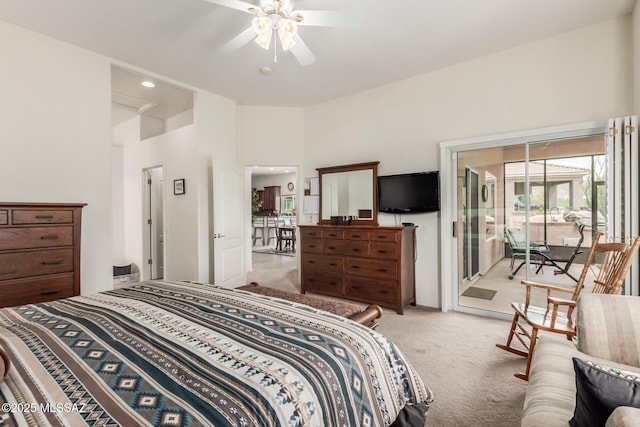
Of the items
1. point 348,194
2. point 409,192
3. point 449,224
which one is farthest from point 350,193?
point 449,224

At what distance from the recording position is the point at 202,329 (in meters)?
1.30

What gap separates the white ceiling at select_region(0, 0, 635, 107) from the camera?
2619 millimetres

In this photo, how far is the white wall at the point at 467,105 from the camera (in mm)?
2916

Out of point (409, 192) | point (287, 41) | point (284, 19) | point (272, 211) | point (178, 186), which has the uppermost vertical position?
point (284, 19)

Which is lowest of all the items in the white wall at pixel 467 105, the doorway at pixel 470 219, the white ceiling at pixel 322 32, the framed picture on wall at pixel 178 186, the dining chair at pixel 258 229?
the dining chair at pixel 258 229

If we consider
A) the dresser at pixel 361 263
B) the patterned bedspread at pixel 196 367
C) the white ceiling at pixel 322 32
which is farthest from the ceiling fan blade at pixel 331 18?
the dresser at pixel 361 263

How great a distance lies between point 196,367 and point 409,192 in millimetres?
3419

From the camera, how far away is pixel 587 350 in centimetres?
158

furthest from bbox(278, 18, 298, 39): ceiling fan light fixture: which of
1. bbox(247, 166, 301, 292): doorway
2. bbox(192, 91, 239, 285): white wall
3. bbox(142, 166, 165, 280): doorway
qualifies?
bbox(247, 166, 301, 292): doorway

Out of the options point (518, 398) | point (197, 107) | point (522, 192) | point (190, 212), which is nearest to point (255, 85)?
point (197, 107)

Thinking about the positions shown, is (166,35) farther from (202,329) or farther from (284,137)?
(202,329)

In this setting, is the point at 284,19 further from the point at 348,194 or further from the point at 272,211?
the point at 272,211

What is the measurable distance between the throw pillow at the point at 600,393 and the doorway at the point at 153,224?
5761mm

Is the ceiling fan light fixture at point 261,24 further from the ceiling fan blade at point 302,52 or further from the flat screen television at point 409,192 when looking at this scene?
the flat screen television at point 409,192
